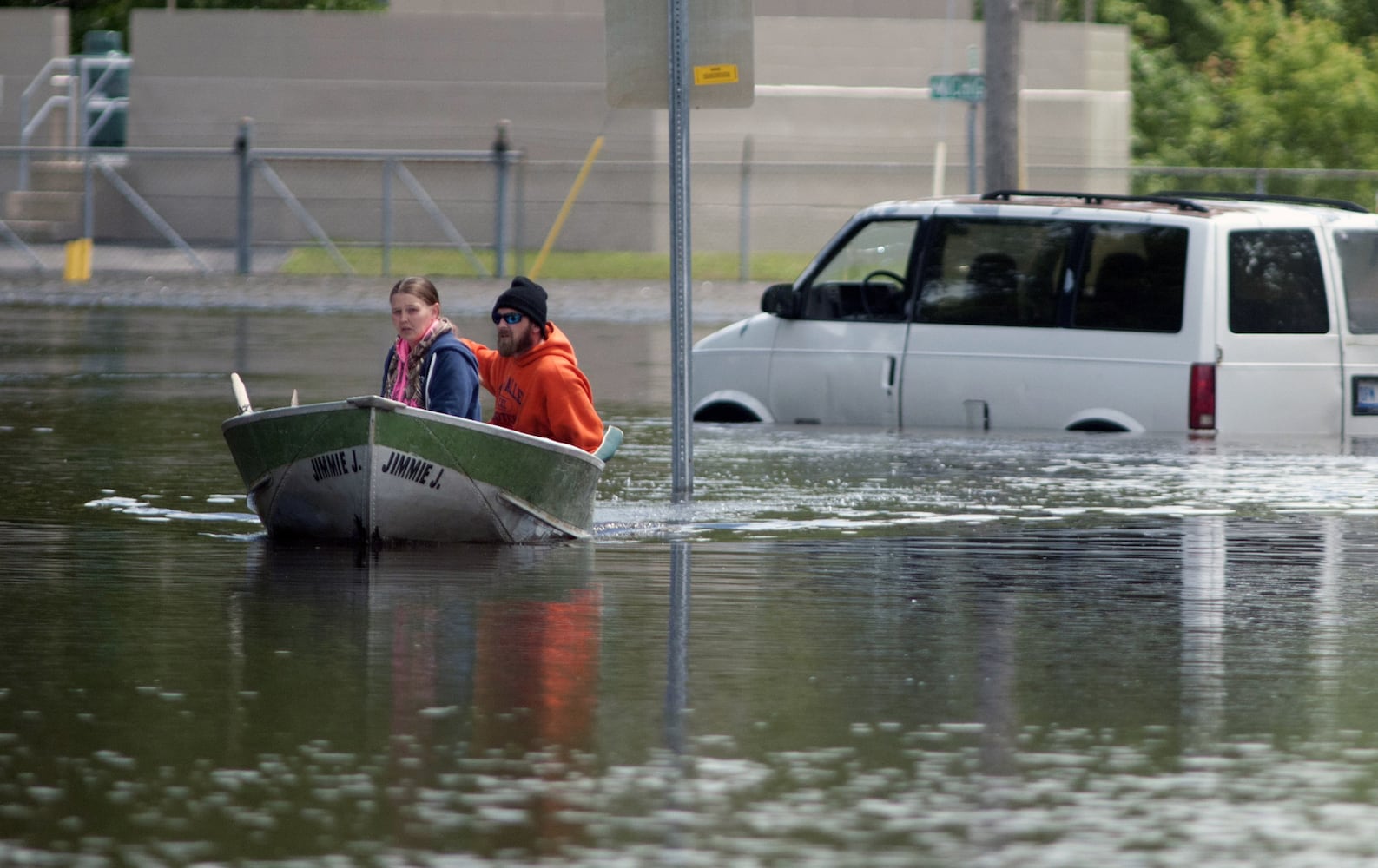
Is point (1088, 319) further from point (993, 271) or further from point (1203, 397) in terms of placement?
point (1203, 397)

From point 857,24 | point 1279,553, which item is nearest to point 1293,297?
point 1279,553

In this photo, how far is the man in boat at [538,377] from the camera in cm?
1117

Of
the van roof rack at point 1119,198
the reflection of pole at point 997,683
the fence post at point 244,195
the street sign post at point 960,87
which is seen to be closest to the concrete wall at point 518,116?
the fence post at point 244,195

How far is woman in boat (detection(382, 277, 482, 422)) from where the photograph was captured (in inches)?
425

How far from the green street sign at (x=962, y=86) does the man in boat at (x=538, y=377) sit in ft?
45.6

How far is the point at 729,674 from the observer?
782 centimetres

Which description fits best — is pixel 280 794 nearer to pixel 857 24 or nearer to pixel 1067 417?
pixel 1067 417

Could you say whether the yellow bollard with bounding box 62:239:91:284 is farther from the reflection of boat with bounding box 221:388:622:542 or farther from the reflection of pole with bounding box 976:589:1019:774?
the reflection of pole with bounding box 976:589:1019:774

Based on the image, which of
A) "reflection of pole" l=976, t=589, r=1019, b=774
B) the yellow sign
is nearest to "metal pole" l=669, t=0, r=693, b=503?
the yellow sign

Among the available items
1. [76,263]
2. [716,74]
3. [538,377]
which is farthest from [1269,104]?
[538,377]

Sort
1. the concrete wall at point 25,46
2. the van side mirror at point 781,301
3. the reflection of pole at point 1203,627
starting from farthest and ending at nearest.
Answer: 1. the concrete wall at point 25,46
2. the van side mirror at point 781,301
3. the reflection of pole at point 1203,627

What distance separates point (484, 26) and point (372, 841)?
35.4 m

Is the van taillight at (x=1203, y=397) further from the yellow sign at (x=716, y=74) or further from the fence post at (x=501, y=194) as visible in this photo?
the fence post at (x=501, y=194)

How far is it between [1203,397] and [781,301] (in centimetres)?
262
